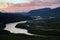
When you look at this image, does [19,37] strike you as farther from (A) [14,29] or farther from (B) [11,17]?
(B) [11,17]

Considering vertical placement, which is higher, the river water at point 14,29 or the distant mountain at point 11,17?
the distant mountain at point 11,17

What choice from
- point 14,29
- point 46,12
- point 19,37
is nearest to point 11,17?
point 14,29

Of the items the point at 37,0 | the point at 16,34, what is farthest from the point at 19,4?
the point at 16,34

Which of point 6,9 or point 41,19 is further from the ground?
point 6,9

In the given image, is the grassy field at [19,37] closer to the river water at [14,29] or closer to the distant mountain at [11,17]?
the river water at [14,29]

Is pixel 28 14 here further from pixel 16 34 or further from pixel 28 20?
pixel 16 34

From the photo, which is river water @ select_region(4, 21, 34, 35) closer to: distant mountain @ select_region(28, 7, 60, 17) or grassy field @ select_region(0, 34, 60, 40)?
grassy field @ select_region(0, 34, 60, 40)

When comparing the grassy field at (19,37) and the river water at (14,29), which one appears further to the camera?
the river water at (14,29)

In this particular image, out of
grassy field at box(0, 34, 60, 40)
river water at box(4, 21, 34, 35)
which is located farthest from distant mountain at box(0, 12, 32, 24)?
grassy field at box(0, 34, 60, 40)

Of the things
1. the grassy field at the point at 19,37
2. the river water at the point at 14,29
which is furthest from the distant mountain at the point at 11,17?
the grassy field at the point at 19,37

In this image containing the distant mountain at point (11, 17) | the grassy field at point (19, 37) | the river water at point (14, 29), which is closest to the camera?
the grassy field at point (19, 37)
